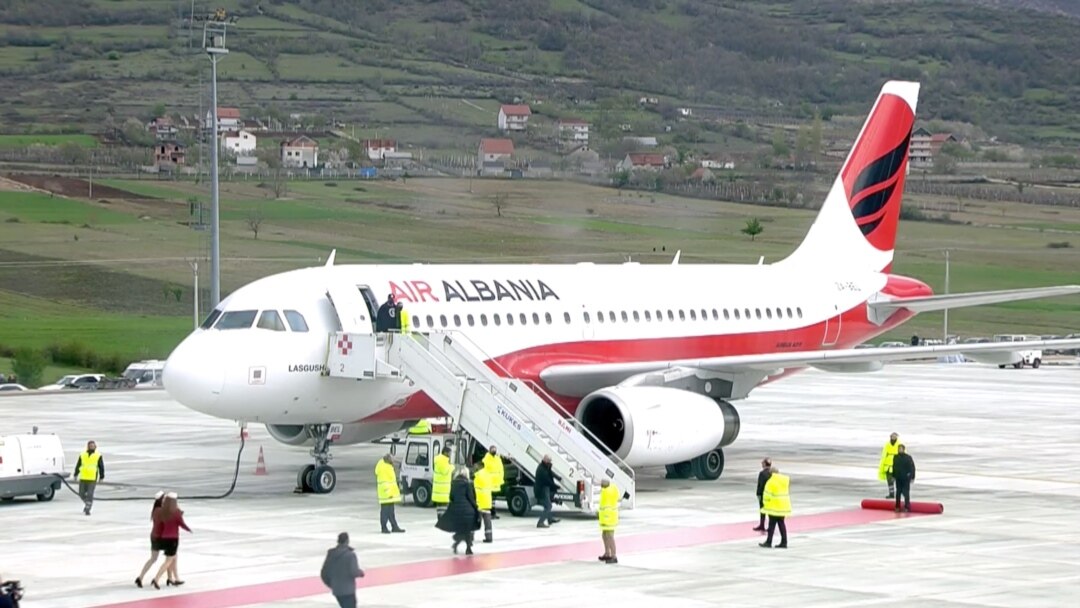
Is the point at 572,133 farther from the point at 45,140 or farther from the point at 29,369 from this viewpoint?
the point at 45,140

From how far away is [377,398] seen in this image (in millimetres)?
33719

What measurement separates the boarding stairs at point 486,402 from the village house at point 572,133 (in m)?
71.4

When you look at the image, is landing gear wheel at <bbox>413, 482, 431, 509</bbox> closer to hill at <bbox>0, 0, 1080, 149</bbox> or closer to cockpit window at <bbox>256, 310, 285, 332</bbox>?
cockpit window at <bbox>256, 310, 285, 332</bbox>

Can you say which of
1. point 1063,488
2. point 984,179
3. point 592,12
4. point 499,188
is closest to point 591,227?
point 499,188

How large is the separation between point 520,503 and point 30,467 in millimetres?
10222

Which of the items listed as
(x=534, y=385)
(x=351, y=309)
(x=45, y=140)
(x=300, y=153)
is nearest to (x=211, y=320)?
(x=351, y=309)

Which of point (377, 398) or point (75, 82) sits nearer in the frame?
point (377, 398)

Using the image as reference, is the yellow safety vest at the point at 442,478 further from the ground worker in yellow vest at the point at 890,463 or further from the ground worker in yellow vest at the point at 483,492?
the ground worker in yellow vest at the point at 890,463

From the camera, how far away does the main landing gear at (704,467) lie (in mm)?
36219

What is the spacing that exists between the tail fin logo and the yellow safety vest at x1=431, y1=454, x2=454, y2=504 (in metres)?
18.9

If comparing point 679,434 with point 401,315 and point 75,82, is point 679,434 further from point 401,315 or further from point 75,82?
point 75,82

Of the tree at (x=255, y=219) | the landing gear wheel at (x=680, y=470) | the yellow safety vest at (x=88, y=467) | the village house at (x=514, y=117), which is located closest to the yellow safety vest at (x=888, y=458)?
the landing gear wheel at (x=680, y=470)

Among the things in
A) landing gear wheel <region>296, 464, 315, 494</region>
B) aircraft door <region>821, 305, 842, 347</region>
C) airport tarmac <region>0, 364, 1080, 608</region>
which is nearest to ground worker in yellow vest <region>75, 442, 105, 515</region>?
airport tarmac <region>0, 364, 1080, 608</region>

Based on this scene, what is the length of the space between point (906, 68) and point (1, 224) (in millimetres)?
69774
